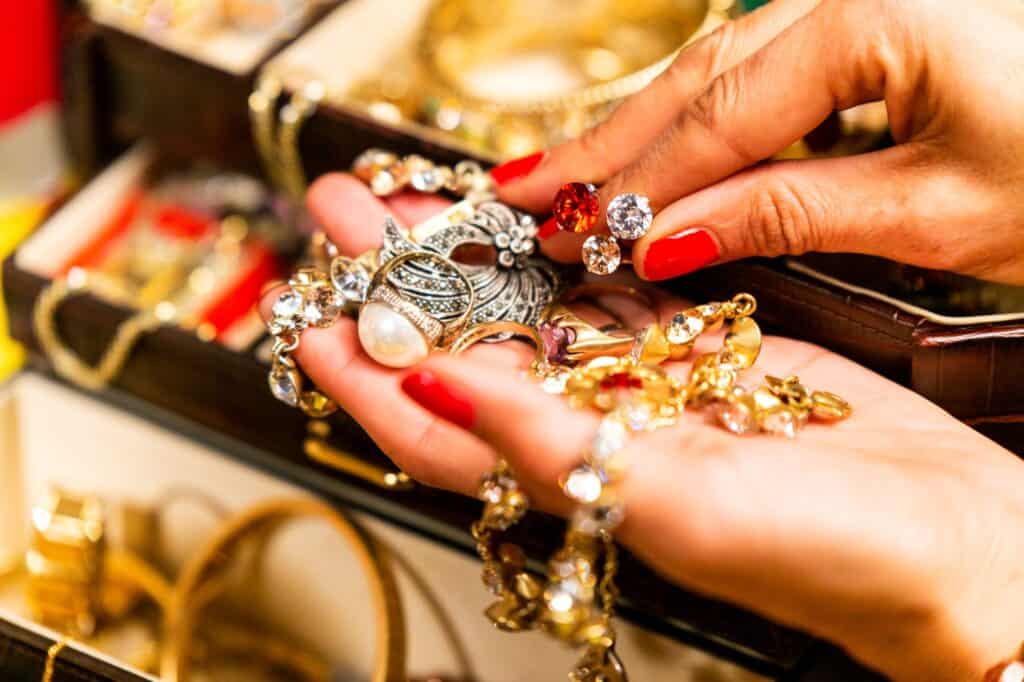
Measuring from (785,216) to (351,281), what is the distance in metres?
0.29

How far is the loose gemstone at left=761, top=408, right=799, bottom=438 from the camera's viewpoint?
686mm

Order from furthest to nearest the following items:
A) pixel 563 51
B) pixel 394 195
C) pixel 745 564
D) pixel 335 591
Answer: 1. pixel 563 51
2. pixel 335 591
3. pixel 394 195
4. pixel 745 564

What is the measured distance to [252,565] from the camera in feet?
3.45

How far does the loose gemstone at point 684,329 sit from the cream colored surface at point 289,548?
9.3 inches

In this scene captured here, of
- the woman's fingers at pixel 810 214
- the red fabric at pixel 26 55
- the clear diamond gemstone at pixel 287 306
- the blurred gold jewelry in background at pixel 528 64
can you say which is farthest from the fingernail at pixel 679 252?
the red fabric at pixel 26 55

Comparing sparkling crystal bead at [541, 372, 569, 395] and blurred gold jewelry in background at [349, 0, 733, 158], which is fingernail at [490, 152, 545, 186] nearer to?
sparkling crystal bead at [541, 372, 569, 395]

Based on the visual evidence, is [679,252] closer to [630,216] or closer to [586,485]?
[630,216]

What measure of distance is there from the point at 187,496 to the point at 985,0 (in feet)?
2.52

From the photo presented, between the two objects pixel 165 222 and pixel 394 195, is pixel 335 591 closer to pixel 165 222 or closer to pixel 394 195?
pixel 394 195

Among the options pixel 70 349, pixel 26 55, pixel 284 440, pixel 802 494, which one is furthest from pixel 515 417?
pixel 26 55

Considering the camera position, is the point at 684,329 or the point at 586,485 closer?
the point at 586,485

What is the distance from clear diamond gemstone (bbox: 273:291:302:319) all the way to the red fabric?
778mm

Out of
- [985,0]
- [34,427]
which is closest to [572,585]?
[985,0]

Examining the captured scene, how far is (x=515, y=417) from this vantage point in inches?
25.3
